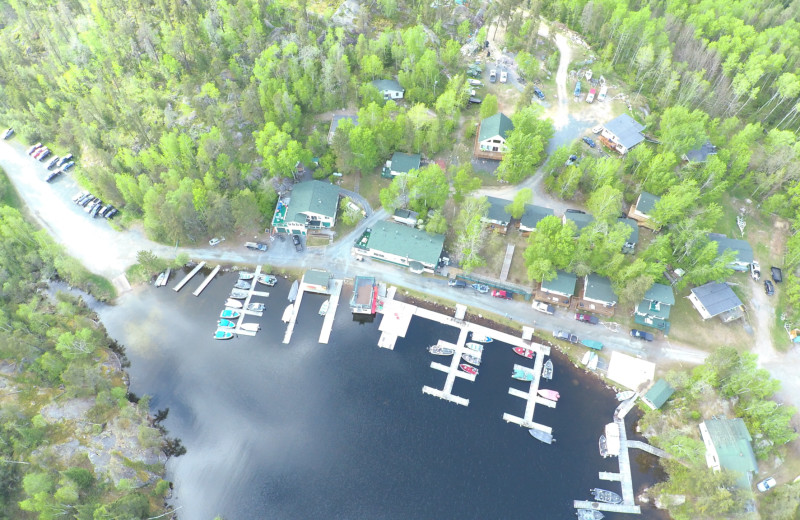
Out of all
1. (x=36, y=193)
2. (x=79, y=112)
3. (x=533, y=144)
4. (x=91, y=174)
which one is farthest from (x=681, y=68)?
(x=36, y=193)

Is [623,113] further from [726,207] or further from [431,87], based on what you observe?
[431,87]

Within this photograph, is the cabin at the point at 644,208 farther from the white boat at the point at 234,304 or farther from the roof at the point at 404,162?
the white boat at the point at 234,304

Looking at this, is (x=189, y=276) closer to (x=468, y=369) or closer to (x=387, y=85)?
(x=468, y=369)

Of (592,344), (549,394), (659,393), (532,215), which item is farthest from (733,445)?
(532,215)

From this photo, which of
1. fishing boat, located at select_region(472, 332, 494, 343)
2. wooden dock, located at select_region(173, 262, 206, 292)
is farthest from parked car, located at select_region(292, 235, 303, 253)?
fishing boat, located at select_region(472, 332, 494, 343)

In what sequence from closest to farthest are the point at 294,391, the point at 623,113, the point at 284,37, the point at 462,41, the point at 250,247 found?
the point at 294,391 < the point at 250,247 < the point at 623,113 < the point at 284,37 < the point at 462,41

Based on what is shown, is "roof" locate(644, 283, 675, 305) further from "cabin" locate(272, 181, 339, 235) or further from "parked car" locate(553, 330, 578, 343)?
"cabin" locate(272, 181, 339, 235)

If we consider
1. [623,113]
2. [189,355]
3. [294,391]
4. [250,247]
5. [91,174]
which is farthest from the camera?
[623,113]
